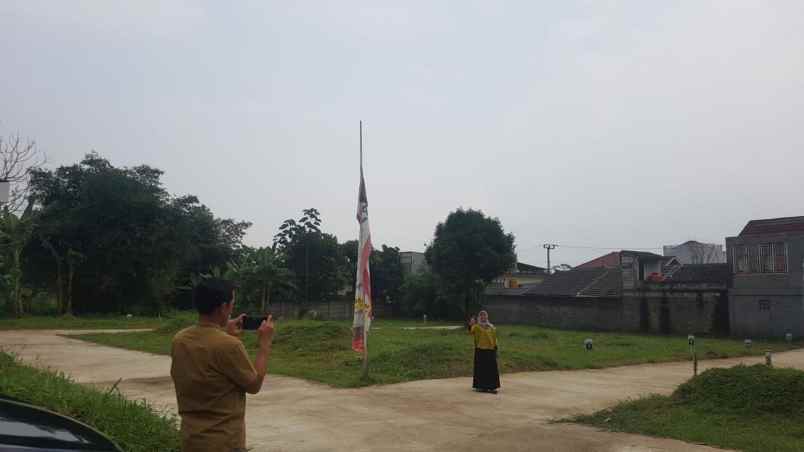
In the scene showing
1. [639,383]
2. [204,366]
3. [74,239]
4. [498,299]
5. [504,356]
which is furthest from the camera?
[498,299]

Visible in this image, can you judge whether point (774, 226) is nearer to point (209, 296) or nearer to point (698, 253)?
point (698, 253)

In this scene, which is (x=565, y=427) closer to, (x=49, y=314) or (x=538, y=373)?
(x=538, y=373)

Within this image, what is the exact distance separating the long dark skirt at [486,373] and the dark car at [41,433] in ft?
31.1

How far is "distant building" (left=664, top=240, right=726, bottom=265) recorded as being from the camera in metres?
52.7

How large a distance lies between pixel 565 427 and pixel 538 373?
644 cm

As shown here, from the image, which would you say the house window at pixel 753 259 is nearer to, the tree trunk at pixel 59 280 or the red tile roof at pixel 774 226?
the red tile roof at pixel 774 226

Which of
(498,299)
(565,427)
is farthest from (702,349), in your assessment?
(498,299)

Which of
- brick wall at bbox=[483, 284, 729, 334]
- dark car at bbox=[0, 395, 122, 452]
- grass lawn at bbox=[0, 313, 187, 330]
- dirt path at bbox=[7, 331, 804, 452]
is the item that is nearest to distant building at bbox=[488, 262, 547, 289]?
brick wall at bbox=[483, 284, 729, 334]

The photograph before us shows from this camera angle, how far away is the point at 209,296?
12.2 ft

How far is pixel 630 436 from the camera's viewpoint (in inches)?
332

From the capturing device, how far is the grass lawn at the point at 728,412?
320 inches

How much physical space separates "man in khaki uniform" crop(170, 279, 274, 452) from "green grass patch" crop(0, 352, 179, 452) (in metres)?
2.19

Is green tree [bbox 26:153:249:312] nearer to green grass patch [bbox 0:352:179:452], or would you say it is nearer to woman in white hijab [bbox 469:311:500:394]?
woman in white hijab [bbox 469:311:500:394]

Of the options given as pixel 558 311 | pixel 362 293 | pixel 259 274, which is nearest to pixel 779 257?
pixel 558 311
